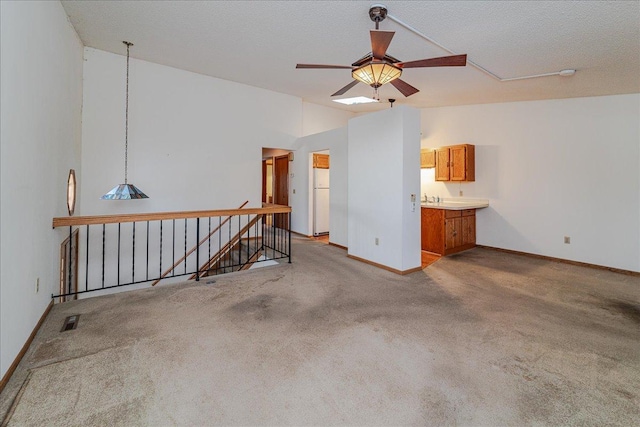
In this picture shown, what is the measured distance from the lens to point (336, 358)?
2.23 m

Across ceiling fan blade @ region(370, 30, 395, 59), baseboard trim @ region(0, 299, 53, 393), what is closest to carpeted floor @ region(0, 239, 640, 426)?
baseboard trim @ region(0, 299, 53, 393)

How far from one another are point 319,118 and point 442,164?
3.27 m

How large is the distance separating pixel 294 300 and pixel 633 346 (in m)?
3.09

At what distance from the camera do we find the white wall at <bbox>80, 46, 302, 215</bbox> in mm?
4660

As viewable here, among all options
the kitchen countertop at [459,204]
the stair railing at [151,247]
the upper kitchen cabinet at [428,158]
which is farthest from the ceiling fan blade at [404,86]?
the upper kitchen cabinet at [428,158]

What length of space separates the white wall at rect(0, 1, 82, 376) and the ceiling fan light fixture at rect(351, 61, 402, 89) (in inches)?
104

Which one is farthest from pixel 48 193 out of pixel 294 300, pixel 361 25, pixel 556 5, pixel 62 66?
pixel 556 5

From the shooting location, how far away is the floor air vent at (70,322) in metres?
2.62

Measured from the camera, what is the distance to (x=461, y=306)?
3221 millimetres

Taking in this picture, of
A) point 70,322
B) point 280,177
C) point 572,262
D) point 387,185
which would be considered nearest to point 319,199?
point 280,177

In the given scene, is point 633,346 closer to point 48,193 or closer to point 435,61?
point 435,61

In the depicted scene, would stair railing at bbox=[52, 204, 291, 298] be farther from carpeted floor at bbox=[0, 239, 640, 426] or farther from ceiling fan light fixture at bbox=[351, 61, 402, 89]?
ceiling fan light fixture at bbox=[351, 61, 402, 89]

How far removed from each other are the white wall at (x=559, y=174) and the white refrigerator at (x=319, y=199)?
117 inches

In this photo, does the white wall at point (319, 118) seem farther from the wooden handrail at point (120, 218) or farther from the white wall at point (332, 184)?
the wooden handrail at point (120, 218)
